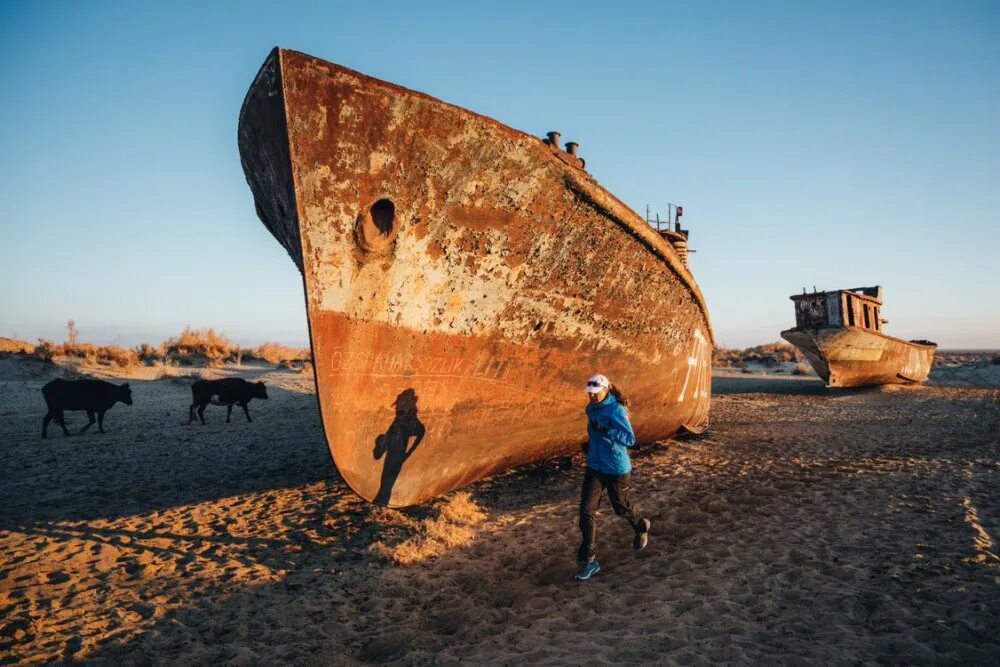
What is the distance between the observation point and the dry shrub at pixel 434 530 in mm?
3994

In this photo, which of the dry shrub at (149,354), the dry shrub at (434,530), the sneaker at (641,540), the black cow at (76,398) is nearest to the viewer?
the sneaker at (641,540)

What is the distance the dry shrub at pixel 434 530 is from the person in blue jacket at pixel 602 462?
120cm

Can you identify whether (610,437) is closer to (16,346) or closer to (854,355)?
(854,355)

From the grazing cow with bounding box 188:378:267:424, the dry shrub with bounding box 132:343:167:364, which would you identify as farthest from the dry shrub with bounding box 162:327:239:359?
the grazing cow with bounding box 188:378:267:424

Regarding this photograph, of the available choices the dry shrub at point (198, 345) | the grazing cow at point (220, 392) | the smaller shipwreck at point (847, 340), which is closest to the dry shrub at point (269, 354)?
the dry shrub at point (198, 345)

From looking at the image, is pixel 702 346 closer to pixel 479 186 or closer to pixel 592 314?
pixel 592 314

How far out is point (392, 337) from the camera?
391 centimetres

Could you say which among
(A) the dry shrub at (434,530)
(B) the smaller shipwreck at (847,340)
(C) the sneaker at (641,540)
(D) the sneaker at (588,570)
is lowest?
(A) the dry shrub at (434,530)

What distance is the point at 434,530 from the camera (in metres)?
4.40

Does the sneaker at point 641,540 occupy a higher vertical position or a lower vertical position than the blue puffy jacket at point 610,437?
lower

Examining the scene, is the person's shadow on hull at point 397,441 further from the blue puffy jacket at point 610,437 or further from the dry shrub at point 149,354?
the dry shrub at point 149,354

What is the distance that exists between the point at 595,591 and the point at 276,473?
4960 millimetres

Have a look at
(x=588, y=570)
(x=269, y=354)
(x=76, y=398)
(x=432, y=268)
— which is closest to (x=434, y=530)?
(x=588, y=570)

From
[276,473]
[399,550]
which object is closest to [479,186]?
[399,550]
